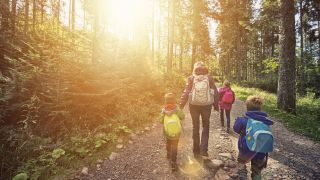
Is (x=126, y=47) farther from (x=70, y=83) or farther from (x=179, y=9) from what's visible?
(x=179, y=9)

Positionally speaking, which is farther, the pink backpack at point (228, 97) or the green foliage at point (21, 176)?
the pink backpack at point (228, 97)

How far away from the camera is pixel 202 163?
6016mm

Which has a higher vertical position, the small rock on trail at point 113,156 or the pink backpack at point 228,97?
the pink backpack at point 228,97

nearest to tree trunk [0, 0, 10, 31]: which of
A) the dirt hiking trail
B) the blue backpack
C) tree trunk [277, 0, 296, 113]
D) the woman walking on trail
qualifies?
the dirt hiking trail

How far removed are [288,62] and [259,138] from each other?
33.2ft

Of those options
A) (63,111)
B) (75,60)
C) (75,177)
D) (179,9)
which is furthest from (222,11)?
(75,177)

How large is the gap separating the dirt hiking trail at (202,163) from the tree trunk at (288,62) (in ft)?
15.3

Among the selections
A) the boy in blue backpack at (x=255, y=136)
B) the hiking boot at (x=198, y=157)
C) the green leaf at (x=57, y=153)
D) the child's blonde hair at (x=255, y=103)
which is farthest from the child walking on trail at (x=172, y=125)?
the green leaf at (x=57, y=153)

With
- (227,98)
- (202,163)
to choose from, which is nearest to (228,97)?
(227,98)

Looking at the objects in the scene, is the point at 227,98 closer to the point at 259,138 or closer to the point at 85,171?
the point at 259,138

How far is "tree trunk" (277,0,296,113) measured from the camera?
41.1 ft

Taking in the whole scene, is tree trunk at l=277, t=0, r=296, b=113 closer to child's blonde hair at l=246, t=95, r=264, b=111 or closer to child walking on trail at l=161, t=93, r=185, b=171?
child walking on trail at l=161, t=93, r=185, b=171

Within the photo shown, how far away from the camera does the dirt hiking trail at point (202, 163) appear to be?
5.50m

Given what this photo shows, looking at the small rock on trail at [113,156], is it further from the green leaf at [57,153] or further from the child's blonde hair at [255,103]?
the child's blonde hair at [255,103]
